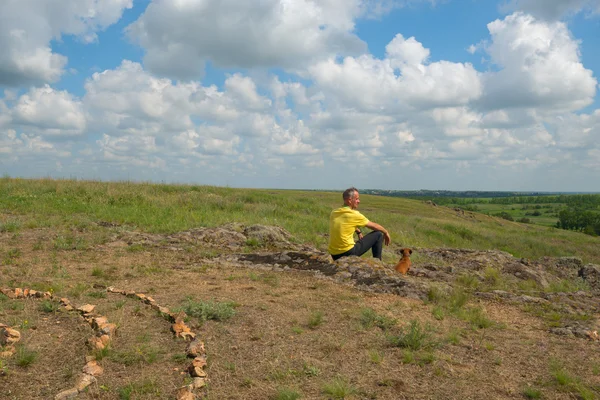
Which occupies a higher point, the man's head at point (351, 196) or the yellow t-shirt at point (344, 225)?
the man's head at point (351, 196)

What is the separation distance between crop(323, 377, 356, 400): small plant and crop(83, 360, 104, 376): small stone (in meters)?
2.30

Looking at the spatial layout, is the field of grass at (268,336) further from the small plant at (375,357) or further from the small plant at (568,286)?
the small plant at (568,286)

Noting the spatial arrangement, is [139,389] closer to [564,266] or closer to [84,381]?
[84,381]

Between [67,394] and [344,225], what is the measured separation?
6.14m

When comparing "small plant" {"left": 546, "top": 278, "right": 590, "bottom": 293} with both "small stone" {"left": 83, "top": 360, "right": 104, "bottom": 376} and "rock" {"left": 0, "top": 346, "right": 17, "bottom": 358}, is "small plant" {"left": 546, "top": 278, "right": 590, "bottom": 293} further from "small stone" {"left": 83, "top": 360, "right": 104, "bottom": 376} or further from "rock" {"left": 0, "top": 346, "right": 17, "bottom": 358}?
"rock" {"left": 0, "top": 346, "right": 17, "bottom": 358}

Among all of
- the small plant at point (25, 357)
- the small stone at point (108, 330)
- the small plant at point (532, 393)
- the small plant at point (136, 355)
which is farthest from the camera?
the small stone at point (108, 330)

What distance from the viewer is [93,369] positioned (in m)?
4.41

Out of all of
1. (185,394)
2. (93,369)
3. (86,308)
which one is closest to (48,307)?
(86,308)

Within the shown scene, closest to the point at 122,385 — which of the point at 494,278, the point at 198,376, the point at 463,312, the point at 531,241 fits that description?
the point at 198,376

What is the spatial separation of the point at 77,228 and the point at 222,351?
9.69m

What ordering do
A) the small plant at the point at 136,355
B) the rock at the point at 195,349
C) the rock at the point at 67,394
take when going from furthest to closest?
the rock at the point at 195,349, the small plant at the point at 136,355, the rock at the point at 67,394

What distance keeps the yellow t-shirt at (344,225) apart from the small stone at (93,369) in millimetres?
5587

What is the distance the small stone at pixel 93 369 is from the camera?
436 centimetres

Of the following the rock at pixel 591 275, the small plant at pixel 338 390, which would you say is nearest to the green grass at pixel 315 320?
the small plant at pixel 338 390
